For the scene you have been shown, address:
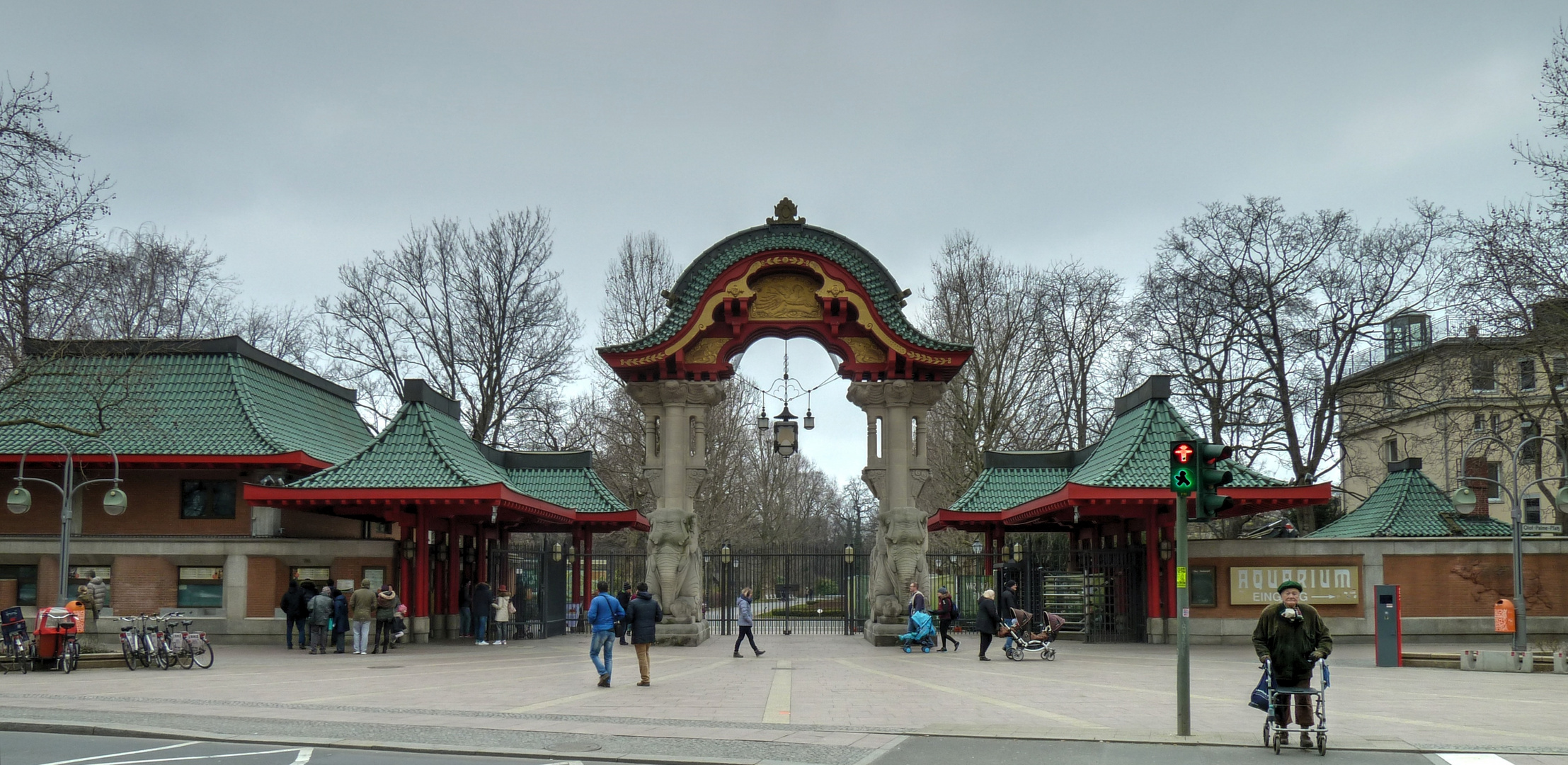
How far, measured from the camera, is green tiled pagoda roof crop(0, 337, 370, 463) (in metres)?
28.7

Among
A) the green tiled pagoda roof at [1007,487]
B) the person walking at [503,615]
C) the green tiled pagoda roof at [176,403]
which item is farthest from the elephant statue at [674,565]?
the green tiled pagoda roof at [1007,487]

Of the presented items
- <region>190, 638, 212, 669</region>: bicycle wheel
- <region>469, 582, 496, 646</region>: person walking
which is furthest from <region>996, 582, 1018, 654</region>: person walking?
<region>190, 638, 212, 669</region>: bicycle wheel

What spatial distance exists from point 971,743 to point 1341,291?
33.2 meters

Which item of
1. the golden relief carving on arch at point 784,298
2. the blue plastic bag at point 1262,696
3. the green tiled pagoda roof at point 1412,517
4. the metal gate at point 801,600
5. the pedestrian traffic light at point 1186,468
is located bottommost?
the metal gate at point 801,600

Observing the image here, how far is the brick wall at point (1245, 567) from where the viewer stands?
28359 millimetres

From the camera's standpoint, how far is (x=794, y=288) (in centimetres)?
2969

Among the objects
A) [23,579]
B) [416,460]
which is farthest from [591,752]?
[23,579]

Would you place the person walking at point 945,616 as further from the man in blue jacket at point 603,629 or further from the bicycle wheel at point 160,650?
the bicycle wheel at point 160,650

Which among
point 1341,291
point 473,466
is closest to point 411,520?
point 473,466

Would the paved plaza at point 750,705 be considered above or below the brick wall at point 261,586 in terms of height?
below

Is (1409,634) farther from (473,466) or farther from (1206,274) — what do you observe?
(473,466)

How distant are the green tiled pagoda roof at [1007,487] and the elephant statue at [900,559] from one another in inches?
250

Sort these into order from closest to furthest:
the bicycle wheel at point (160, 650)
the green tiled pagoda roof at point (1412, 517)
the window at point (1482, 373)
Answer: the bicycle wheel at point (160, 650) < the window at point (1482, 373) < the green tiled pagoda roof at point (1412, 517)

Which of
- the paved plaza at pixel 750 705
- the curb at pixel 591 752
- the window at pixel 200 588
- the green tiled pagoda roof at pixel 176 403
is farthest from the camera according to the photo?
the green tiled pagoda roof at pixel 176 403
